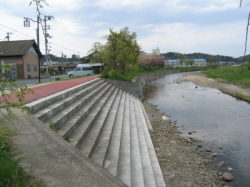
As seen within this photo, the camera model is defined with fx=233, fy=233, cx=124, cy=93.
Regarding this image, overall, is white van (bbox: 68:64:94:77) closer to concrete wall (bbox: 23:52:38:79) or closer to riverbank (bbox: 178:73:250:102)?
concrete wall (bbox: 23:52:38:79)

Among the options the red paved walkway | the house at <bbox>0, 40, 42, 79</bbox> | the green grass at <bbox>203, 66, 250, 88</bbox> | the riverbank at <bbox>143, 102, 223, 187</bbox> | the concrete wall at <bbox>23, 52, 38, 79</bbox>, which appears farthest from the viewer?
the concrete wall at <bbox>23, 52, 38, 79</bbox>

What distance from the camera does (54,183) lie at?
2580 millimetres

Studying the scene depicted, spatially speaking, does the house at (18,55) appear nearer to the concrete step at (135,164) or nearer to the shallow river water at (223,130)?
the shallow river water at (223,130)

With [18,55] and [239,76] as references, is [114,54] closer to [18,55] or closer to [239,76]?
[18,55]

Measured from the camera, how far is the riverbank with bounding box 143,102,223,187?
22.0 ft

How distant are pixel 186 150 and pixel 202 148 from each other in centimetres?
83

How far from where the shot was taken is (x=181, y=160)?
8.09m

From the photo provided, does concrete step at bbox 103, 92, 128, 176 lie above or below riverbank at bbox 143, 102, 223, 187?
above

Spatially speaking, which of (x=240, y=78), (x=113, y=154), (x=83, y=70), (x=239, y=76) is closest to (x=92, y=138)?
(x=113, y=154)

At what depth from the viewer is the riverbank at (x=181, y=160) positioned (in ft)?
22.0

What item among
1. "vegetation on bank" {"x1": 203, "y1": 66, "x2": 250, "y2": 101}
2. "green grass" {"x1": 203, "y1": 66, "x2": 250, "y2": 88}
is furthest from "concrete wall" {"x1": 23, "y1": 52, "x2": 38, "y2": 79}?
"green grass" {"x1": 203, "y1": 66, "x2": 250, "y2": 88}

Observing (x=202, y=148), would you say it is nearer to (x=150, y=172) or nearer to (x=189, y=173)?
(x=189, y=173)

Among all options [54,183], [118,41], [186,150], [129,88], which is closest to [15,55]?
[118,41]

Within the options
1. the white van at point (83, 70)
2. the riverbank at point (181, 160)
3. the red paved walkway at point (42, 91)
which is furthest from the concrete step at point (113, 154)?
the white van at point (83, 70)
